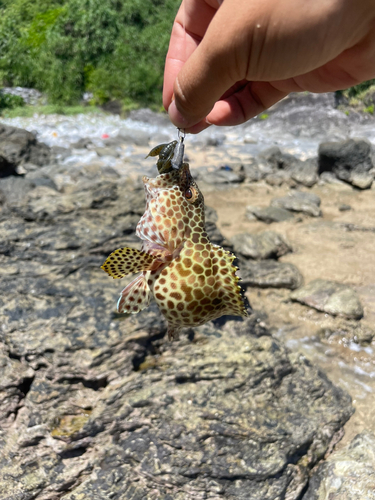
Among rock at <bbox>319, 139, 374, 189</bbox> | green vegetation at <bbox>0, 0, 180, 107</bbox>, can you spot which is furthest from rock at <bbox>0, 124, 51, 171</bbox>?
green vegetation at <bbox>0, 0, 180, 107</bbox>

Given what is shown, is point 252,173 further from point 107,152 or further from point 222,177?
point 107,152

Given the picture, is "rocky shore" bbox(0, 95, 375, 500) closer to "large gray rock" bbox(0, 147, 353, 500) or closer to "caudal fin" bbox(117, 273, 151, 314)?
"large gray rock" bbox(0, 147, 353, 500)

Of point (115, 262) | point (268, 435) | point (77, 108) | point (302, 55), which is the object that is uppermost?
point (302, 55)

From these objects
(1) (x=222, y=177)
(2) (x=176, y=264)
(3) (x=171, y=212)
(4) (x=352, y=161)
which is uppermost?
(3) (x=171, y=212)

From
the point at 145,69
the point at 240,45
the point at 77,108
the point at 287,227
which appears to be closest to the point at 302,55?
the point at 240,45

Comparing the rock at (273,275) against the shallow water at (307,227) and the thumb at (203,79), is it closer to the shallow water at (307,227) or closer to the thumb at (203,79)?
the shallow water at (307,227)

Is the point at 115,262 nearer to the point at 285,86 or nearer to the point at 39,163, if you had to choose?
the point at 285,86

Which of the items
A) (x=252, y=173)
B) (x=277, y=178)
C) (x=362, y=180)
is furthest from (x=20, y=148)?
(x=362, y=180)
